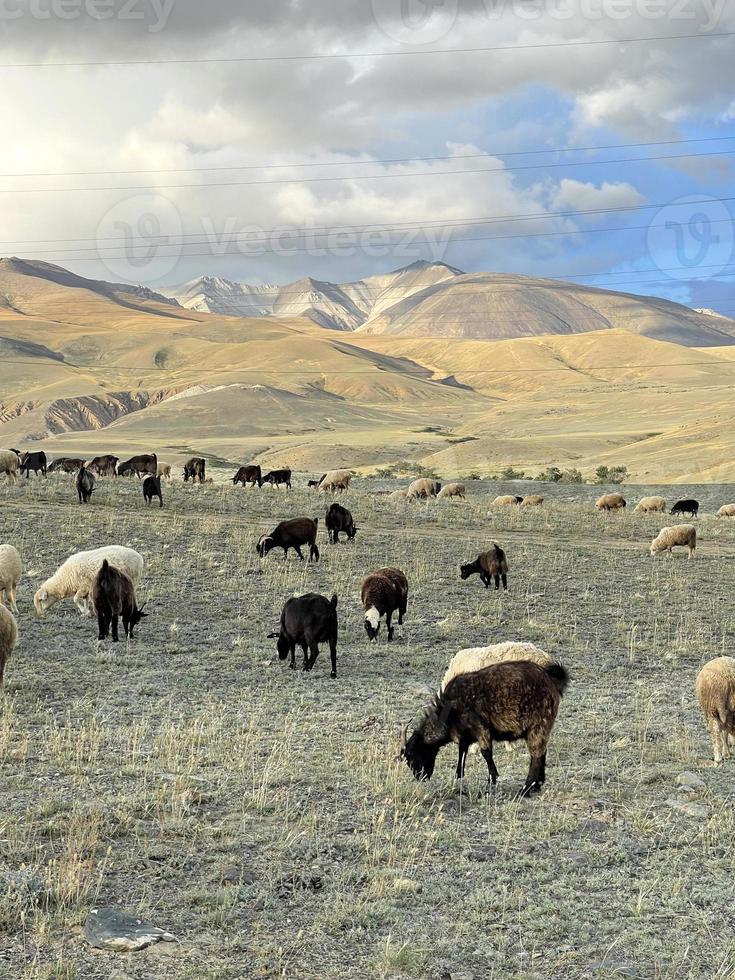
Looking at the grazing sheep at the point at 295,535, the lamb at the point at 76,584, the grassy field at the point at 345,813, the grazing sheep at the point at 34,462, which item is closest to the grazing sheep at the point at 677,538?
the grassy field at the point at 345,813

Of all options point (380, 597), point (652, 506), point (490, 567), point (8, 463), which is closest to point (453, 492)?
point (652, 506)

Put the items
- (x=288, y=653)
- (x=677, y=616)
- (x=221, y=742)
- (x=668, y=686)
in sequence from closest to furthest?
(x=221, y=742)
(x=668, y=686)
(x=288, y=653)
(x=677, y=616)

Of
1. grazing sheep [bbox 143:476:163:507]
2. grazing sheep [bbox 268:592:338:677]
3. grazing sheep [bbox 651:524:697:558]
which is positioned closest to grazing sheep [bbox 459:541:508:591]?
grazing sheep [bbox 651:524:697:558]

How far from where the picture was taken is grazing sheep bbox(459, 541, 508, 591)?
60.2 ft

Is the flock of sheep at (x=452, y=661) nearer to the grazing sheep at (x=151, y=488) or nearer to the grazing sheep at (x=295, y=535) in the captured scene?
the grazing sheep at (x=295, y=535)

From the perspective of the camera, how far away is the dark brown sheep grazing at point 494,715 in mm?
7648

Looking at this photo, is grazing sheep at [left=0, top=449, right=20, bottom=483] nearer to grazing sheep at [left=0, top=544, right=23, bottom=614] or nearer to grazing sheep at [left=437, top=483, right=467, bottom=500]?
grazing sheep at [left=437, top=483, right=467, bottom=500]

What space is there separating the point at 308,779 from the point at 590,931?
3035 mm

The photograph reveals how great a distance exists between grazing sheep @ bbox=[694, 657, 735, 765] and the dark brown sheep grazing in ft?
5.87

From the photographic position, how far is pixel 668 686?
12.0m

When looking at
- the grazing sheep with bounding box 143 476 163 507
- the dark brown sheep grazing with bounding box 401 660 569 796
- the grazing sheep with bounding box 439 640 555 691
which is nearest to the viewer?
the dark brown sheep grazing with bounding box 401 660 569 796

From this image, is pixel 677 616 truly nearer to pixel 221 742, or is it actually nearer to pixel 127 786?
pixel 221 742

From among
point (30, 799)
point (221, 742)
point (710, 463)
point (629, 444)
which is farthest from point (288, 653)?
point (629, 444)

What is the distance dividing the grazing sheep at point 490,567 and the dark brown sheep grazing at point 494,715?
10.3 metres
